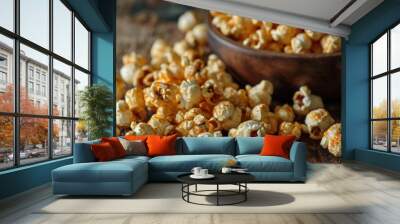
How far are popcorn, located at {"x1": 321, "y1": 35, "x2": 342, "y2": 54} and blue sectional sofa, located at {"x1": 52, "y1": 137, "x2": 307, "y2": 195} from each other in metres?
3.00

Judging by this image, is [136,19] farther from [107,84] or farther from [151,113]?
[151,113]

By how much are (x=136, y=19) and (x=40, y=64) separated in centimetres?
320

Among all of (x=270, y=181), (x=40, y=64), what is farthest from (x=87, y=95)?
(x=270, y=181)

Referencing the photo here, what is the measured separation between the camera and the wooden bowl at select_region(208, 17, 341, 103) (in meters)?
7.77

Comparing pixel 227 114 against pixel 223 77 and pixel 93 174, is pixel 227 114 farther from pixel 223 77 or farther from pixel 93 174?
pixel 93 174

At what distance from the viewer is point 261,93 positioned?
25.5 feet

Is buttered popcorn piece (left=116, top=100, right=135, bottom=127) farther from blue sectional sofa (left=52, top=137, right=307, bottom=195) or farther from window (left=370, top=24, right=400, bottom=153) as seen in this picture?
window (left=370, top=24, right=400, bottom=153)

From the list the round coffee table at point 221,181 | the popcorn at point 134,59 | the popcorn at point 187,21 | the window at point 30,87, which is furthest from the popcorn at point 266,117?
the window at point 30,87

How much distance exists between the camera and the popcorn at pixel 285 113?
7719 mm

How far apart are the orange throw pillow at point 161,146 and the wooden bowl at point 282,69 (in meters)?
2.66

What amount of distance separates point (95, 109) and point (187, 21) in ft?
9.00

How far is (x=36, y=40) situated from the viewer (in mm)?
5145

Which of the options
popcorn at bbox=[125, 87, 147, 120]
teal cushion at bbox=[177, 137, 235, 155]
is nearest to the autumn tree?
teal cushion at bbox=[177, 137, 235, 155]

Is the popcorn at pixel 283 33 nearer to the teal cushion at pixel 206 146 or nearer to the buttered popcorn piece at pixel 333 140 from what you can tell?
the buttered popcorn piece at pixel 333 140
